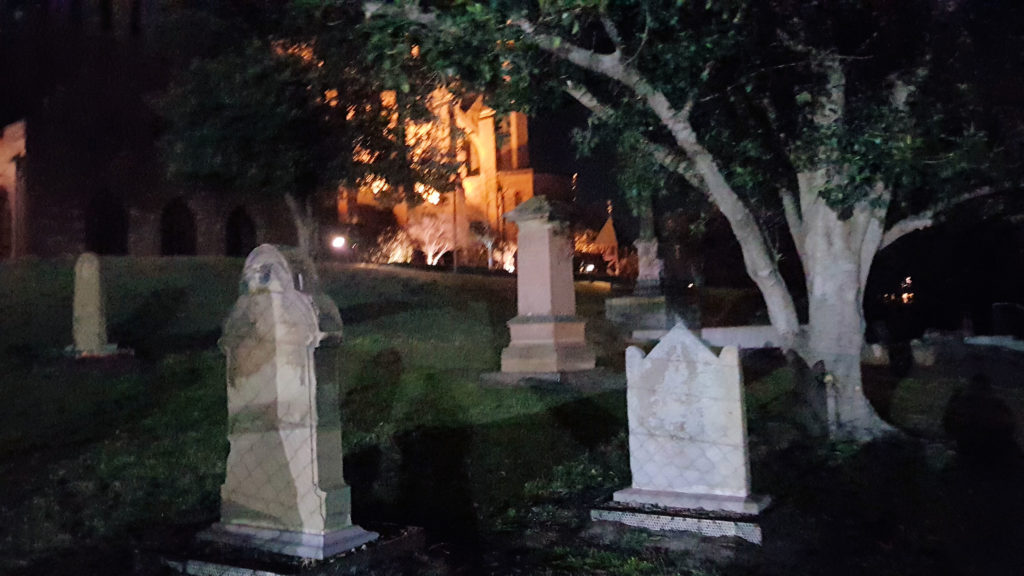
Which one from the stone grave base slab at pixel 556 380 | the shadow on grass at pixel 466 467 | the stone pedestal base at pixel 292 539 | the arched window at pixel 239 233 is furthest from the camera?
the arched window at pixel 239 233

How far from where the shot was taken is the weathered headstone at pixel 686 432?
20.8ft

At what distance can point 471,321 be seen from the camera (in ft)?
65.6

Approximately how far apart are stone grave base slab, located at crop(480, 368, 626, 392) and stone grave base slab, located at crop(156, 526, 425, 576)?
272 inches

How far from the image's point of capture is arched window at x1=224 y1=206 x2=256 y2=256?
34031mm

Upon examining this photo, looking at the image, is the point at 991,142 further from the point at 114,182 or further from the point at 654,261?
the point at 114,182

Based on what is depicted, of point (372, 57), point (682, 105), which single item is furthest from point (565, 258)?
point (372, 57)

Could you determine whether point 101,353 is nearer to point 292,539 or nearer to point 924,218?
point 292,539

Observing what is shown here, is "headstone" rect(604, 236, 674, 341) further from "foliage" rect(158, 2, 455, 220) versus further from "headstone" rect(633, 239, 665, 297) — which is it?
"foliage" rect(158, 2, 455, 220)

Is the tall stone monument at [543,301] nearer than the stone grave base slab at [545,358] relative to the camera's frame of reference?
No

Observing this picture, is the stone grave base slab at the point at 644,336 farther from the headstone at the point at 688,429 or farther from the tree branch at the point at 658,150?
the headstone at the point at 688,429

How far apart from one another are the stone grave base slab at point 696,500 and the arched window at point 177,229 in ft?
96.6

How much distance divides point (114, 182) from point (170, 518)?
27120 millimetres

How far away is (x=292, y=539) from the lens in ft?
18.0

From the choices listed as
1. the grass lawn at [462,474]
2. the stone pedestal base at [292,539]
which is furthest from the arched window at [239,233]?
the stone pedestal base at [292,539]
